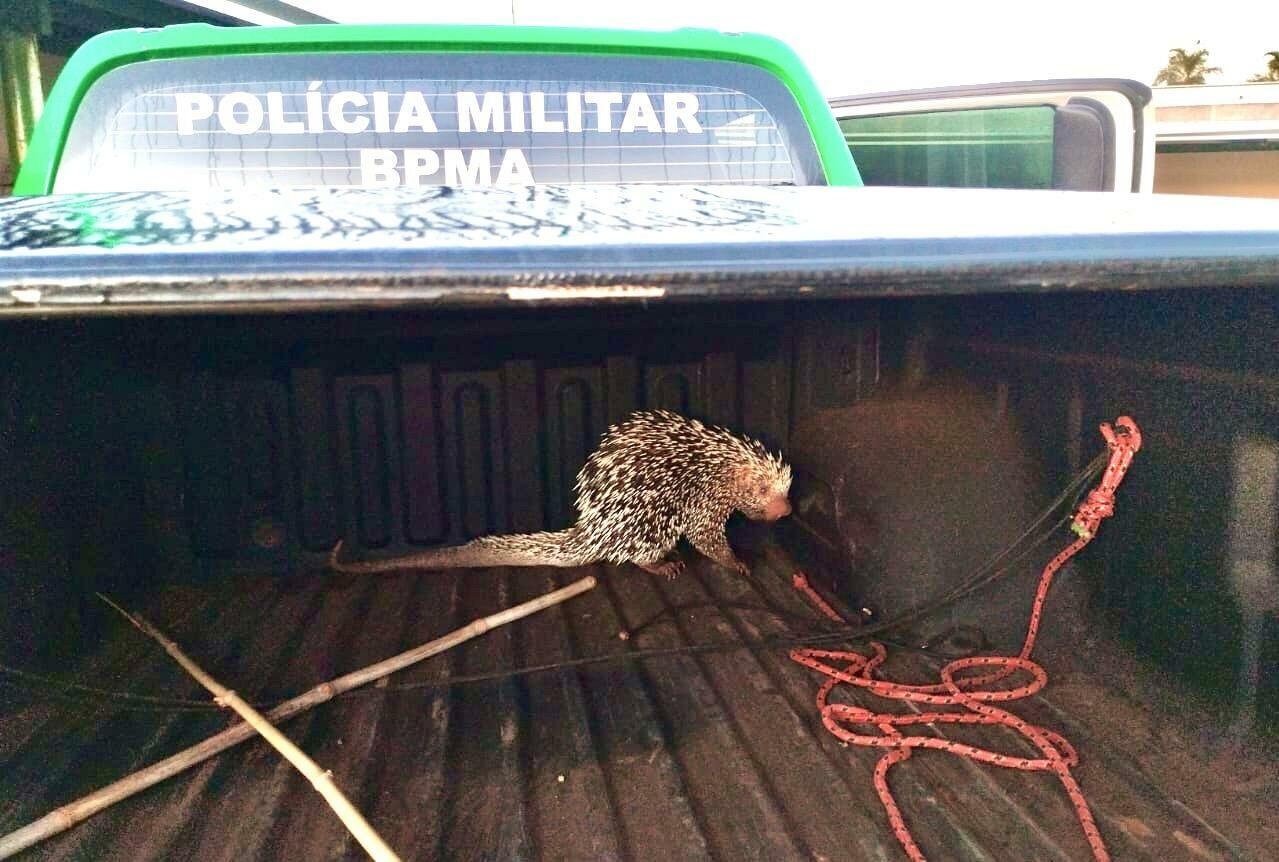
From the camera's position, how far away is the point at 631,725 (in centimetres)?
235

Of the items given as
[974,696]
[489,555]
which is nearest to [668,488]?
[489,555]

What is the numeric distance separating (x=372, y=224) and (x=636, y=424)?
2.37m

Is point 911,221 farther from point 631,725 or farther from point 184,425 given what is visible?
point 184,425

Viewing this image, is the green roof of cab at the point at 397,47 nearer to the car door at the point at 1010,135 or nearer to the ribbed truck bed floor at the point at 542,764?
the car door at the point at 1010,135

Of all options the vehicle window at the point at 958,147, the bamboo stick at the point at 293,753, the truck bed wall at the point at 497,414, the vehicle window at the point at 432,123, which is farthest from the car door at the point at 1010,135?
the bamboo stick at the point at 293,753

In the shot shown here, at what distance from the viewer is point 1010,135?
455 cm

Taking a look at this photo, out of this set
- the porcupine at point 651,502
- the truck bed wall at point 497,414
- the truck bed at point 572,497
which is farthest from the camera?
the porcupine at point 651,502

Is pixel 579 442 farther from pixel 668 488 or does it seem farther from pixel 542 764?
pixel 542 764

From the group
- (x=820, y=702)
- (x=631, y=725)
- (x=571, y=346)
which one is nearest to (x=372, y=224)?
(x=631, y=725)

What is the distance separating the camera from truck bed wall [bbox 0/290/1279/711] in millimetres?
2068

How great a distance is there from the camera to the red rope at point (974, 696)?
2080 mm

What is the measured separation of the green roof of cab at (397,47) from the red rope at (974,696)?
118 cm

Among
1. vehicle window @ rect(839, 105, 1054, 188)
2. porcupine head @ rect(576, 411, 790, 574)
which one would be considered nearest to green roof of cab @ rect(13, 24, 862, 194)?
porcupine head @ rect(576, 411, 790, 574)

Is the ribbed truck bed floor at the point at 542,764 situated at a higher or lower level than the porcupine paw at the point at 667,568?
higher
